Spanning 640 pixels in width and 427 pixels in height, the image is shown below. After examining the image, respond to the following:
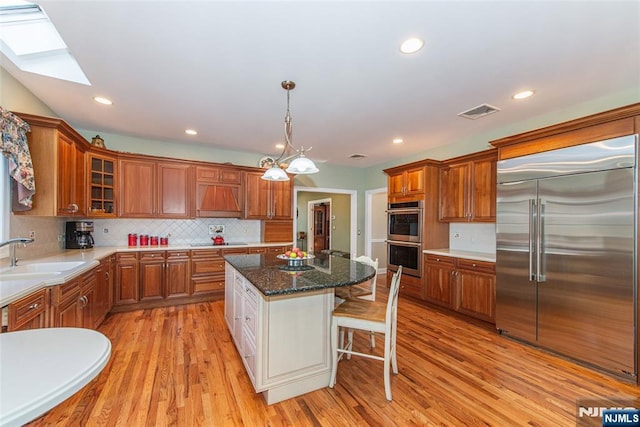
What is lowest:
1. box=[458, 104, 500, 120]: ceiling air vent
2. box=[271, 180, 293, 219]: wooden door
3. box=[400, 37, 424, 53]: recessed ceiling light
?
box=[271, 180, 293, 219]: wooden door

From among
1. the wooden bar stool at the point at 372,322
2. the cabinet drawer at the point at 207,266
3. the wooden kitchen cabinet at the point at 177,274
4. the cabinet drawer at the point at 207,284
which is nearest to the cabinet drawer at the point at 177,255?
the wooden kitchen cabinet at the point at 177,274

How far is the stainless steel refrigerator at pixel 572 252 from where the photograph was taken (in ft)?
7.74

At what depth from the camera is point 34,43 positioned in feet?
7.72

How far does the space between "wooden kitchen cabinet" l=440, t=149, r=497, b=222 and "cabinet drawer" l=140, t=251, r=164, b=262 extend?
4.36 meters

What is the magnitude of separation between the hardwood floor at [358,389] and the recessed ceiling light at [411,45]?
2.63 metres

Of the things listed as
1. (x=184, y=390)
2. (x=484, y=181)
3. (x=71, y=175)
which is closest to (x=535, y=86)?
(x=484, y=181)

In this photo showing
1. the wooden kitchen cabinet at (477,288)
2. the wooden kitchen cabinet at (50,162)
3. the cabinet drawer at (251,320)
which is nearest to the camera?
the cabinet drawer at (251,320)

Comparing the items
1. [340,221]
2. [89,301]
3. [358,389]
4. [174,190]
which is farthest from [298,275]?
[340,221]

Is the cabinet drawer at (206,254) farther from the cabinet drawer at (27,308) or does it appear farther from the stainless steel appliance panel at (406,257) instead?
the stainless steel appliance panel at (406,257)

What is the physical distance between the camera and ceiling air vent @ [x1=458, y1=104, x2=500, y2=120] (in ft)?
10.2

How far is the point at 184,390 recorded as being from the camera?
2.18m

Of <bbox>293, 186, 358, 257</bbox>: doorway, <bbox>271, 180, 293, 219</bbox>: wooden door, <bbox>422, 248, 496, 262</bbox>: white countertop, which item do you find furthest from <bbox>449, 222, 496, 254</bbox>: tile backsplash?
<bbox>271, 180, 293, 219</bbox>: wooden door

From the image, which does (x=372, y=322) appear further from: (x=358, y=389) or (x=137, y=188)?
(x=137, y=188)

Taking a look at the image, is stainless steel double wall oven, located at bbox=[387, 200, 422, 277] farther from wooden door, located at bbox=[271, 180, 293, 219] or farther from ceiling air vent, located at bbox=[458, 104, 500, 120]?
wooden door, located at bbox=[271, 180, 293, 219]
